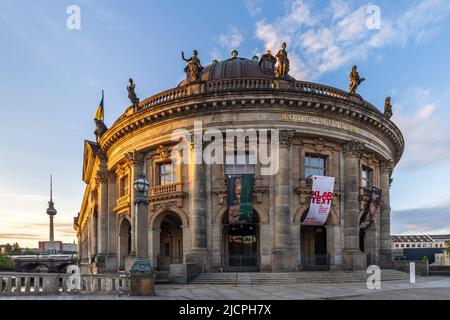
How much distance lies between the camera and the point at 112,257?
1460 inches

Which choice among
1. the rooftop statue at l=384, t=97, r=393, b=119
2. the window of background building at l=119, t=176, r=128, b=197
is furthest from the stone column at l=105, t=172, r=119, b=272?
the rooftop statue at l=384, t=97, r=393, b=119

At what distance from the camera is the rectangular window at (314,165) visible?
1147 inches

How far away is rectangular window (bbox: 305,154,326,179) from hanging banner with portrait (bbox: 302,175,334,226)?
1.29 meters

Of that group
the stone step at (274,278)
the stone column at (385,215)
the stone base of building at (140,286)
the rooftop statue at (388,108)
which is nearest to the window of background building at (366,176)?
the stone column at (385,215)

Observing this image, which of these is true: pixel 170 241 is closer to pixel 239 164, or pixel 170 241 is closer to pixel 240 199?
pixel 240 199

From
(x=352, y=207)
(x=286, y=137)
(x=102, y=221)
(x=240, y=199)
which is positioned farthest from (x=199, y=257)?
(x=102, y=221)

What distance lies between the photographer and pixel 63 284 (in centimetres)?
1698

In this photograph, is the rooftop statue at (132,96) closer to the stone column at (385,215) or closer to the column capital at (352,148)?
the column capital at (352,148)

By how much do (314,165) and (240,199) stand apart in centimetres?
621

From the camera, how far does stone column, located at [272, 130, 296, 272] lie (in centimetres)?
2588

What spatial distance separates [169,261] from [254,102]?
13632 mm

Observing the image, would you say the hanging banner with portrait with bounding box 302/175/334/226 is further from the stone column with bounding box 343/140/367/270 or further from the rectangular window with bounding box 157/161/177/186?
the rectangular window with bounding box 157/161/177/186
